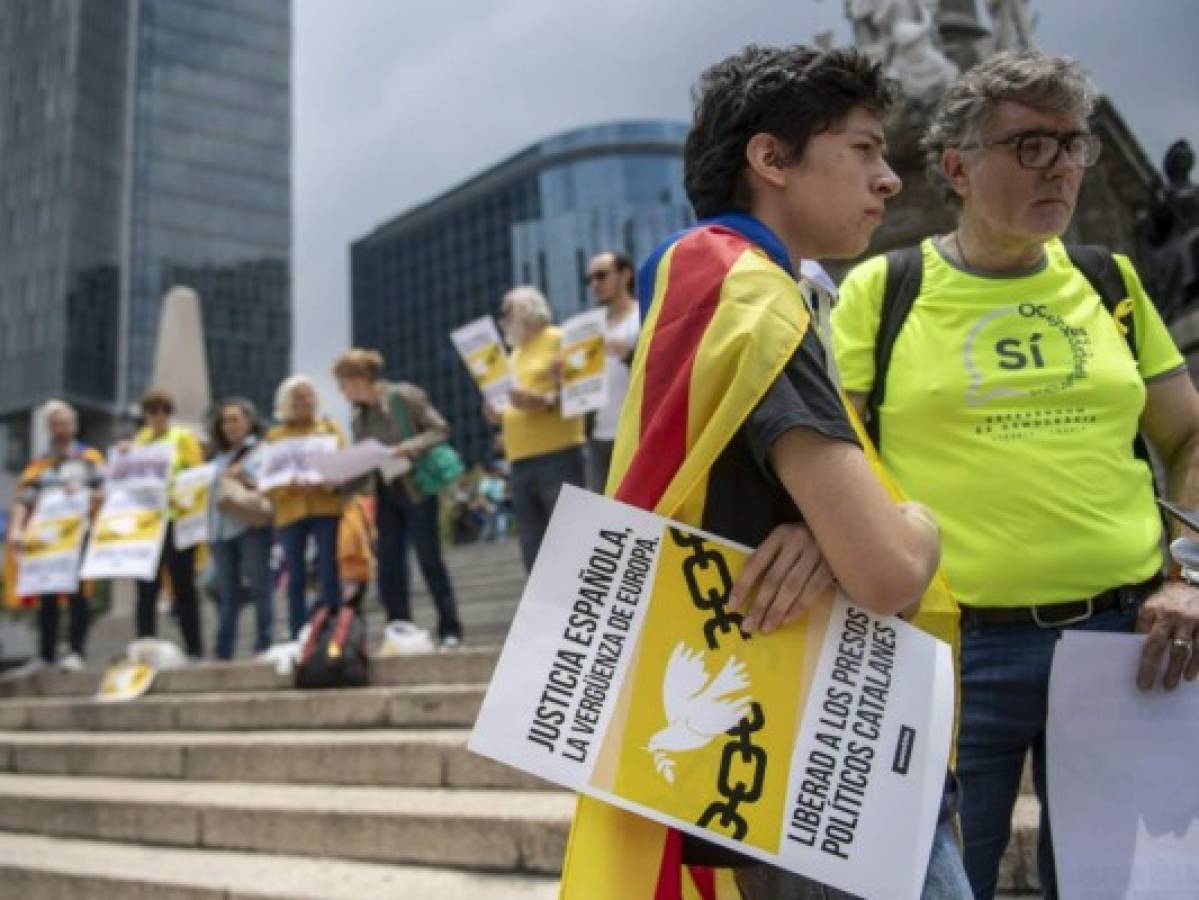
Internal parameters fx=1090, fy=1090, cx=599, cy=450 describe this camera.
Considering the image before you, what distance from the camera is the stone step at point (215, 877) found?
3.54m

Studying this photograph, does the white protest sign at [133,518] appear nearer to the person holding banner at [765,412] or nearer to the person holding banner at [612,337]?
the person holding banner at [612,337]

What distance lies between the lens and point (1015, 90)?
1835 mm

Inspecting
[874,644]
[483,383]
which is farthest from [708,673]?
[483,383]

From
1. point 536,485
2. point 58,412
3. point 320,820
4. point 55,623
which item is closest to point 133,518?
point 58,412

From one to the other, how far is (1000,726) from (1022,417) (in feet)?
1.67

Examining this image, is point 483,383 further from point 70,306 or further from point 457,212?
point 457,212

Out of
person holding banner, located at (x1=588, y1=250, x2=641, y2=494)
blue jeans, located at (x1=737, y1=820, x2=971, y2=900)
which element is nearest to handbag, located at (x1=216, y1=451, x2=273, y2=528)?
person holding banner, located at (x1=588, y1=250, x2=641, y2=494)

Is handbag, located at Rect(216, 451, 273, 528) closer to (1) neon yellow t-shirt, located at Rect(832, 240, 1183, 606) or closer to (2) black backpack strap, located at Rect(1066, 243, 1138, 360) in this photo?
(1) neon yellow t-shirt, located at Rect(832, 240, 1183, 606)

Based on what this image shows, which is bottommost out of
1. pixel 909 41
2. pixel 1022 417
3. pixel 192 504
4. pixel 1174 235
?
pixel 192 504

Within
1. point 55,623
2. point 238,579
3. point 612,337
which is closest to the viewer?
point 612,337

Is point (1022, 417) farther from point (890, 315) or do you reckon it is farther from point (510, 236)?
point (510, 236)

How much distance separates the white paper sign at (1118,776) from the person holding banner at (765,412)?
1.44ft

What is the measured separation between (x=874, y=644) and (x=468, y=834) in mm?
2841

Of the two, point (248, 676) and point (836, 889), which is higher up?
point (836, 889)
